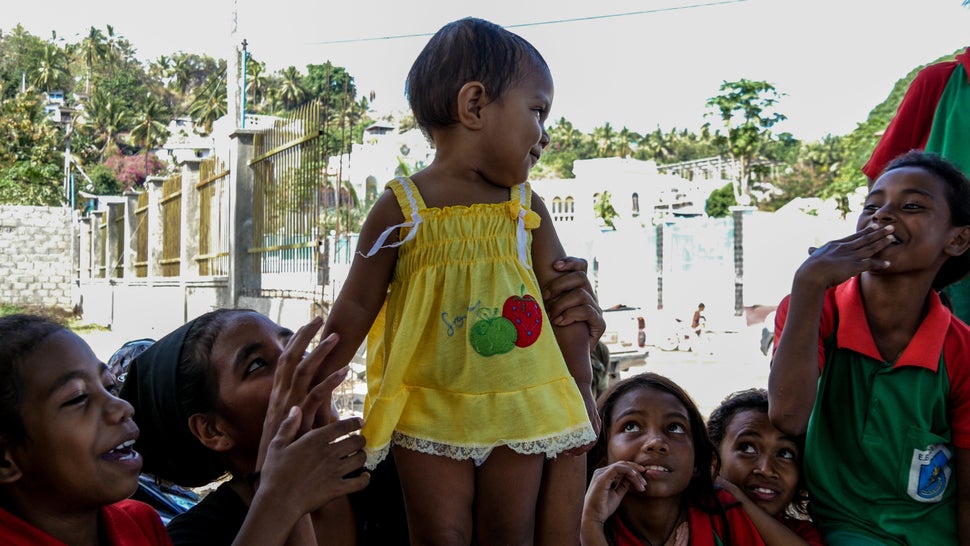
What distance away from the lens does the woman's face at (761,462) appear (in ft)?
8.45

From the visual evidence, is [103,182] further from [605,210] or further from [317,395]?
[317,395]

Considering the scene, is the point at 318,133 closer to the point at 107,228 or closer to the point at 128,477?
the point at 128,477

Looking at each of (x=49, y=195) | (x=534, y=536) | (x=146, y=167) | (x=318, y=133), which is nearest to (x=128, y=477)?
(x=534, y=536)

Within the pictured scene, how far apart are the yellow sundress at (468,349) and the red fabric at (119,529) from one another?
1.38 ft

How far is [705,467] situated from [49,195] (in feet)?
104

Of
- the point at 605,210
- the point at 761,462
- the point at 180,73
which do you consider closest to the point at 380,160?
the point at 605,210

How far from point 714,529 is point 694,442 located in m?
0.24

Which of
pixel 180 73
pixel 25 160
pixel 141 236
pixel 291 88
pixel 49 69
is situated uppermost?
pixel 180 73

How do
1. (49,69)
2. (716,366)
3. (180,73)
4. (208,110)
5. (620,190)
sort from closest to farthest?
(716,366) < (208,110) < (620,190) < (49,69) < (180,73)

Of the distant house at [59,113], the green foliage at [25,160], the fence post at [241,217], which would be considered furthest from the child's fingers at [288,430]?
the distant house at [59,113]

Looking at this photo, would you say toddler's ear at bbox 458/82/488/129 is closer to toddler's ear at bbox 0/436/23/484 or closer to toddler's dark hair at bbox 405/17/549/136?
toddler's dark hair at bbox 405/17/549/136

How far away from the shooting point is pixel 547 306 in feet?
6.72

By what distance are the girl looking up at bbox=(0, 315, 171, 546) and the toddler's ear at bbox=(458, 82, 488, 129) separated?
90 centimetres

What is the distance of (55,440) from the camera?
151 cm
